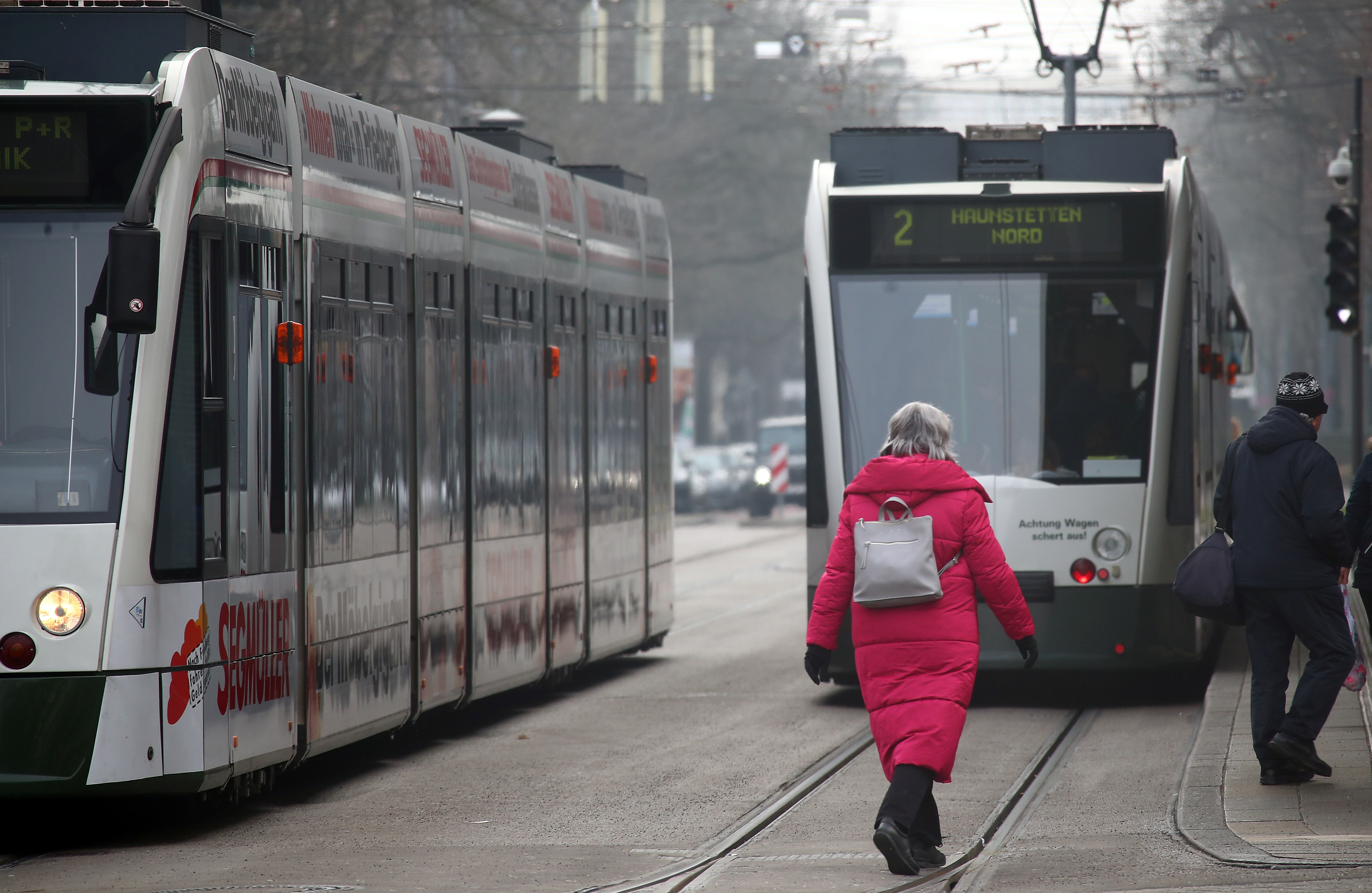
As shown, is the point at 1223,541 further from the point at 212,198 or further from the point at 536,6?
the point at 536,6

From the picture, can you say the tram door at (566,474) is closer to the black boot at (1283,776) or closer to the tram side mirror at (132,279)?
the black boot at (1283,776)

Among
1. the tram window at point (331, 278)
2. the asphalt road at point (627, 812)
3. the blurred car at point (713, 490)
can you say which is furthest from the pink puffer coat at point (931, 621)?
the blurred car at point (713, 490)

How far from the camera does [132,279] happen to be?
7.20m

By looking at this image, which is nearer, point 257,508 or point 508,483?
point 257,508

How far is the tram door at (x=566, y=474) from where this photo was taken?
12359 mm

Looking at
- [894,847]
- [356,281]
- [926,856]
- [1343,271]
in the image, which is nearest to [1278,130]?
[1343,271]

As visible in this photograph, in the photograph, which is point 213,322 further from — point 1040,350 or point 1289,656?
point 1040,350

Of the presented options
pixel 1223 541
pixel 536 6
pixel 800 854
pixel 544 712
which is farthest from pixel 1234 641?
pixel 536 6

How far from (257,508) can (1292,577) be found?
13.2ft

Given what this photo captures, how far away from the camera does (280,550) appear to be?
8477mm

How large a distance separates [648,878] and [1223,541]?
9.55 ft

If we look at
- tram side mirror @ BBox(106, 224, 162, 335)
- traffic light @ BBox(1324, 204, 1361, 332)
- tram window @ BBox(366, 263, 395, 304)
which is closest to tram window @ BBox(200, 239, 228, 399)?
tram side mirror @ BBox(106, 224, 162, 335)

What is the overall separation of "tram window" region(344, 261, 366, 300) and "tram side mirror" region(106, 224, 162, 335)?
2101 millimetres

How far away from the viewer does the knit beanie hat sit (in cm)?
861
